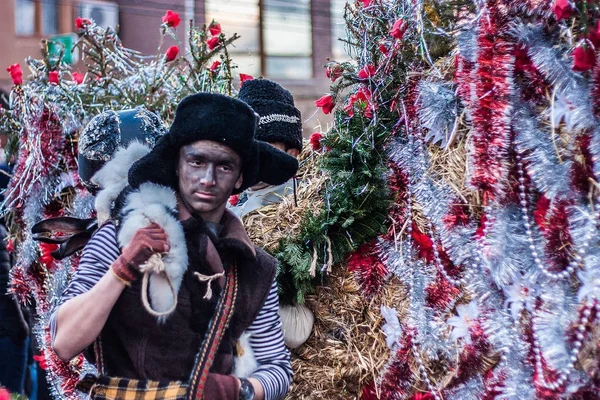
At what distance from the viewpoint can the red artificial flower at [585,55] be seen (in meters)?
2.18

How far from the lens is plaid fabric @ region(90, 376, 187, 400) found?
85.7 inches

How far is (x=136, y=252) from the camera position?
211cm

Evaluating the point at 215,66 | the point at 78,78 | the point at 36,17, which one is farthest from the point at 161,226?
the point at 36,17

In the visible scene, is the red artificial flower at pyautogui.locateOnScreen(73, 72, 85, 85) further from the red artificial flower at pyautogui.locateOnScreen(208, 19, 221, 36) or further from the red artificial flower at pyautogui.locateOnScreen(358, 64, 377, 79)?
the red artificial flower at pyautogui.locateOnScreen(358, 64, 377, 79)

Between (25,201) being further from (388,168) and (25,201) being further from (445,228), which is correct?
(445,228)

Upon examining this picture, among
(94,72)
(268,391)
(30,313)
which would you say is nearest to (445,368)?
(268,391)

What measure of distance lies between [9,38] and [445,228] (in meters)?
11.2

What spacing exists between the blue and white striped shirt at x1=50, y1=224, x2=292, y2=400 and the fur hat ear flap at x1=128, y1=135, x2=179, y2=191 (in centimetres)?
17

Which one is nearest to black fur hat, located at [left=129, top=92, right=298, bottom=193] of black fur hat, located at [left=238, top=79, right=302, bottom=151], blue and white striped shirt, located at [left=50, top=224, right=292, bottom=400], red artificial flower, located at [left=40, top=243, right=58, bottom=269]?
blue and white striped shirt, located at [left=50, top=224, right=292, bottom=400]

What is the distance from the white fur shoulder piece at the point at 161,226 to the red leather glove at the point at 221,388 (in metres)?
0.23

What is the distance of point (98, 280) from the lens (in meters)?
2.20

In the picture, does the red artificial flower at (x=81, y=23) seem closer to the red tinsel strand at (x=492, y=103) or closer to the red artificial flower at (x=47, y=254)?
the red artificial flower at (x=47, y=254)

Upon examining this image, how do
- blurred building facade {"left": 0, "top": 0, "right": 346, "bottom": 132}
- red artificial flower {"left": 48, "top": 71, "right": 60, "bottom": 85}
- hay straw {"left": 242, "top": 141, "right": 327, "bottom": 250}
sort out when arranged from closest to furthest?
hay straw {"left": 242, "top": 141, "right": 327, "bottom": 250}, red artificial flower {"left": 48, "top": 71, "right": 60, "bottom": 85}, blurred building facade {"left": 0, "top": 0, "right": 346, "bottom": 132}

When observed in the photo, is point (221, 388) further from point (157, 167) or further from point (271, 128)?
point (271, 128)
